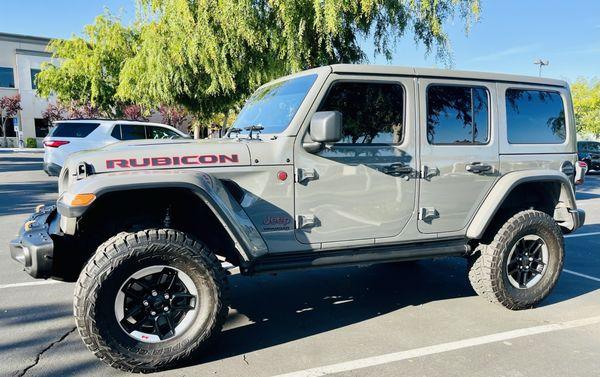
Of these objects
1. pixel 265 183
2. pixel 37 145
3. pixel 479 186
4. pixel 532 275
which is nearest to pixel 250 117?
pixel 265 183

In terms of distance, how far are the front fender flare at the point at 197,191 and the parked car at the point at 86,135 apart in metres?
8.39

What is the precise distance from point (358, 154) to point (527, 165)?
180 cm

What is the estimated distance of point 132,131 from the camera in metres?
11.9

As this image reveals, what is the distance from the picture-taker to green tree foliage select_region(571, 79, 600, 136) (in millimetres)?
35812

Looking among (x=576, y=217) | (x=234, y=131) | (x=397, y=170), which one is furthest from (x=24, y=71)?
(x=576, y=217)

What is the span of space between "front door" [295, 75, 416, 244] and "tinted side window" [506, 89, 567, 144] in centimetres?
115

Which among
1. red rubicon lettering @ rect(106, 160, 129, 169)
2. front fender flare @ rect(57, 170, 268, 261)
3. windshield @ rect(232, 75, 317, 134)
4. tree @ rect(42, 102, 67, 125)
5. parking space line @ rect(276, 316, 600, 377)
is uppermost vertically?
tree @ rect(42, 102, 67, 125)

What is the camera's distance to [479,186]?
4102mm

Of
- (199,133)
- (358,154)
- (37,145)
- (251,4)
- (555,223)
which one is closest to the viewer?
(358,154)

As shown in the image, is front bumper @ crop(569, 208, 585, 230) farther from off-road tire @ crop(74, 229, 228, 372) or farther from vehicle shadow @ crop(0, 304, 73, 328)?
vehicle shadow @ crop(0, 304, 73, 328)

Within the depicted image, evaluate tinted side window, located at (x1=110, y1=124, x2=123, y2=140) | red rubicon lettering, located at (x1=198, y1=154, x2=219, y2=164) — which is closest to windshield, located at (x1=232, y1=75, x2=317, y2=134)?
red rubicon lettering, located at (x1=198, y1=154, x2=219, y2=164)

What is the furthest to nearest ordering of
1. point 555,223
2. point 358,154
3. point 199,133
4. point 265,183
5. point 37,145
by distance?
point 37,145, point 199,133, point 555,223, point 358,154, point 265,183

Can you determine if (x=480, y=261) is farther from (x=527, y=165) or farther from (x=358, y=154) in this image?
(x=358, y=154)

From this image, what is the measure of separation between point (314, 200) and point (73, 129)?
33.6 feet
